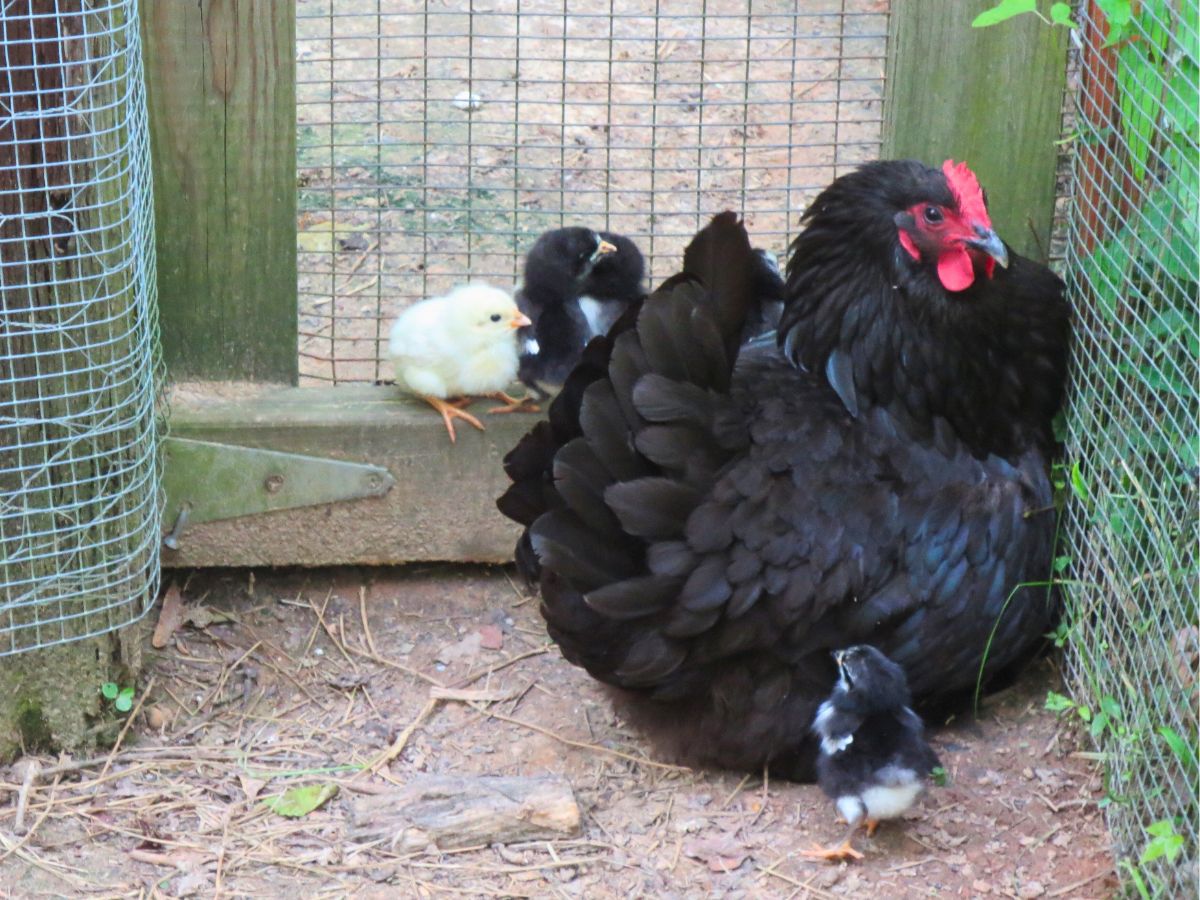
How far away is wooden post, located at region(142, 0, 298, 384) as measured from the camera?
3.82 meters

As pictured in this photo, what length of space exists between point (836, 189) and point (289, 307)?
5.09 feet

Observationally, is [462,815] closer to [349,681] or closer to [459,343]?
[349,681]

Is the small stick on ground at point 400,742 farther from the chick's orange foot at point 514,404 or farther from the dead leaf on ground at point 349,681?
the chick's orange foot at point 514,404

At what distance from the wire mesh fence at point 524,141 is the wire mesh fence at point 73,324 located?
830 mm

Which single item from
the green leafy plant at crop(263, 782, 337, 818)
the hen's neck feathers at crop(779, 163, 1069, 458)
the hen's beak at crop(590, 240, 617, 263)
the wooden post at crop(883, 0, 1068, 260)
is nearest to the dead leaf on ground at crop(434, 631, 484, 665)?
the green leafy plant at crop(263, 782, 337, 818)

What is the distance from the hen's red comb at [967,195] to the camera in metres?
3.42

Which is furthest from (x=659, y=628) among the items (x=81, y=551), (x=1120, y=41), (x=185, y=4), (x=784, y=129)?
(x=784, y=129)

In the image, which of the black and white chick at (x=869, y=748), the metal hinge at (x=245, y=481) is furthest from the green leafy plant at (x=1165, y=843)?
the metal hinge at (x=245, y=481)

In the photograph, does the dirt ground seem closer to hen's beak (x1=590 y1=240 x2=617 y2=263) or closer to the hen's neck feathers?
the hen's neck feathers

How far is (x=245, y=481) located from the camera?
13.7 ft

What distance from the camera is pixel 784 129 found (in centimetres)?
644

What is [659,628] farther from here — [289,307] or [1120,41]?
[1120,41]

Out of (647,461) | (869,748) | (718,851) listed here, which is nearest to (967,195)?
(647,461)

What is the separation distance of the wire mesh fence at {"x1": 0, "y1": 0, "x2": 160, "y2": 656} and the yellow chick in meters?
0.72
